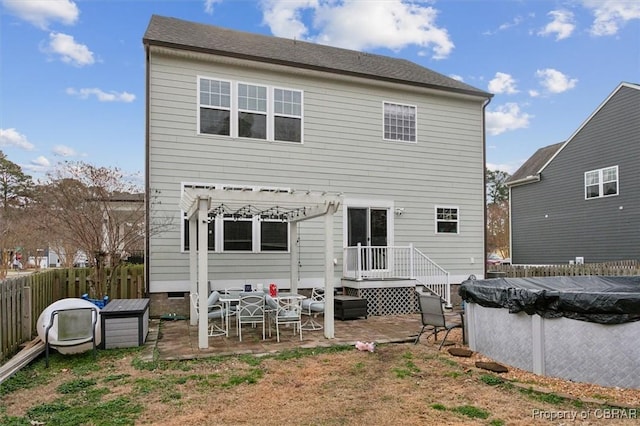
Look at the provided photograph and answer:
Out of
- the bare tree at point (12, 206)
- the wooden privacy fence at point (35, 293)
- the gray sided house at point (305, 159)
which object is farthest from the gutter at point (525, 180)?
the bare tree at point (12, 206)

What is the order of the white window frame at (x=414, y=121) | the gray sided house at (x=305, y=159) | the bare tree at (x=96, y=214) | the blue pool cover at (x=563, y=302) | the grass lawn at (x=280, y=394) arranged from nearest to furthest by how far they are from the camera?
1. the grass lawn at (x=280, y=394)
2. the blue pool cover at (x=563, y=302)
3. the bare tree at (x=96, y=214)
4. the gray sided house at (x=305, y=159)
5. the white window frame at (x=414, y=121)

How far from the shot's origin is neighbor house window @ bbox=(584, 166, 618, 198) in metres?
17.6

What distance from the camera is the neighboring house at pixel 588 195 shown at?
16.9 m

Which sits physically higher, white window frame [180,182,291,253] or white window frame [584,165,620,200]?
white window frame [584,165,620,200]

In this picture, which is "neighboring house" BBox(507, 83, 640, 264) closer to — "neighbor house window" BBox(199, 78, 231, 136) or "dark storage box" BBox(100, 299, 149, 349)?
"neighbor house window" BBox(199, 78, 231, 136)

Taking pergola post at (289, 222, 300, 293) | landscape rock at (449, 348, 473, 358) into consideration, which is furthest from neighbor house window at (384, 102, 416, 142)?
landscape rock at (449, 348, 473, 358)

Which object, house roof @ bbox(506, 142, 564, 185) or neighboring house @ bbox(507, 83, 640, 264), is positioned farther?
house roof @ bbox(506, 142, 564, 185)

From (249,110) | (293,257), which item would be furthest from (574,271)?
(249,110)

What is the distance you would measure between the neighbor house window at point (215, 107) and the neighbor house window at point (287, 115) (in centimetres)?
121

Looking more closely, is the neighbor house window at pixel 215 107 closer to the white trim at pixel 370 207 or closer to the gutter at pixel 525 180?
the white trim at pixel 370 207

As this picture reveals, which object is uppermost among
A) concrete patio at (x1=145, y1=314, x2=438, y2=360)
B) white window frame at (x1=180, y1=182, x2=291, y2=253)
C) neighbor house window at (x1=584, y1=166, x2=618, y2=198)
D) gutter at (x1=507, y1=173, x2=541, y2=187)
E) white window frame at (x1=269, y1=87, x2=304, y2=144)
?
white window frame at (x1=269, y1=87, x2=304, y2=144)

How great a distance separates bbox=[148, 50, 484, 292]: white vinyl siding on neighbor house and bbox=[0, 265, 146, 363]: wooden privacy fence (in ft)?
2.33

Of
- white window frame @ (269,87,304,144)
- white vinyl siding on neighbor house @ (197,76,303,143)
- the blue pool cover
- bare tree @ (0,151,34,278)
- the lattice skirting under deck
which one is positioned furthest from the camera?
bare tree @ (0,151,34,278)

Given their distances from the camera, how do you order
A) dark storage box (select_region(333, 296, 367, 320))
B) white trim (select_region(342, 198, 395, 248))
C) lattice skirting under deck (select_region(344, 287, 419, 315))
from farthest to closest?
white trim (select_region(342, 198, 395, 248))
lattice skirting under deck (select_region(344, 287, 419, 315))
dark storage box (select_region(333, 296, 367, 320))
